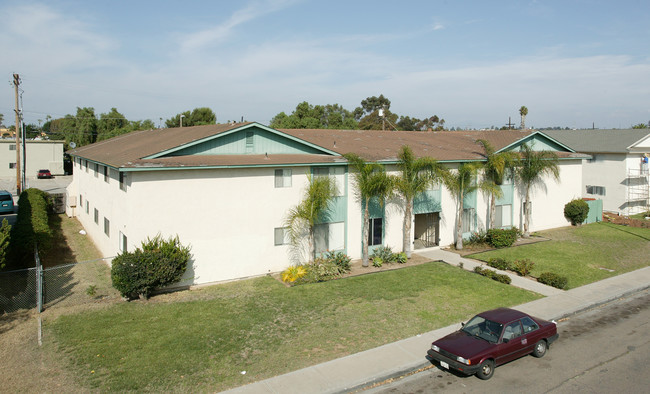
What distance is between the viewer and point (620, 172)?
3791 centimetres

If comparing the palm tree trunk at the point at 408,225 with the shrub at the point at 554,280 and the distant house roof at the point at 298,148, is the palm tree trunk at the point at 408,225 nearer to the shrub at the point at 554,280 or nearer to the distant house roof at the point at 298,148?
the distant house roof at the point at 298,148

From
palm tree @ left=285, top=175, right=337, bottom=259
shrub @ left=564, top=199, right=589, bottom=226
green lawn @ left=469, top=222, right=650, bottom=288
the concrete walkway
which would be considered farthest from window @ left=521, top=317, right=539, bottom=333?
shrub @ left=564, top=199, right=589, bottom=226

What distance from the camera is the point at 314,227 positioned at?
2117cm

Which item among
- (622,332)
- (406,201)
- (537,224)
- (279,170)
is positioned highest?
(279,170)

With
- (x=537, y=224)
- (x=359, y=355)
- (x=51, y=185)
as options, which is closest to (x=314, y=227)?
(x=359, y=355)

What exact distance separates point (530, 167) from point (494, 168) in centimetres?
297

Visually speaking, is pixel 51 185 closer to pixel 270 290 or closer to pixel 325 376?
pixel 270 290

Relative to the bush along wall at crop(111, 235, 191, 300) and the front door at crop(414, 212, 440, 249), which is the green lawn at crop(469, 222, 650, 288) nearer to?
the front door at crop(414, 212, 440, 249)

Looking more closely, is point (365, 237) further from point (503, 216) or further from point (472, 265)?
point (503, 216)

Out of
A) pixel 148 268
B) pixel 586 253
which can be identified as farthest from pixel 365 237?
pixel 586 253

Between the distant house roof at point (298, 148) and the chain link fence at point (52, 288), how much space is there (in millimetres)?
4698

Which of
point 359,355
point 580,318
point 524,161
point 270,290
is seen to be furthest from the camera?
point 524,161

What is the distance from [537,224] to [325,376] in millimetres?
23824

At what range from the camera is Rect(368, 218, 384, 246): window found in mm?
23016
